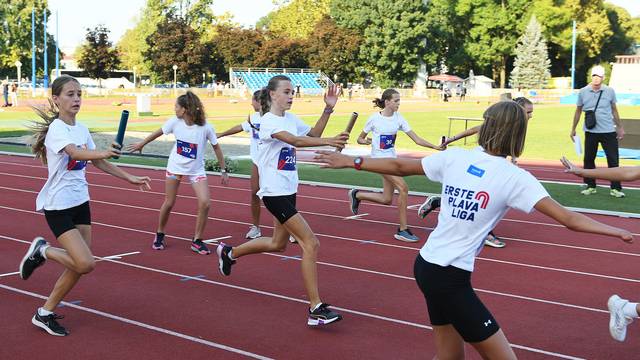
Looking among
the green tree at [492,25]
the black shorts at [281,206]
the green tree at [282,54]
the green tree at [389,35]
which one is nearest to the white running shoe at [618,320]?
→ the black shorts at [281,206]

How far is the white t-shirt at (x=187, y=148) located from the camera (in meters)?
8.77

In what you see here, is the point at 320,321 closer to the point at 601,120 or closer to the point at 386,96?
the point at 386,96

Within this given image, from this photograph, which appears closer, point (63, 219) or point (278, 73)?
point (63, 219)

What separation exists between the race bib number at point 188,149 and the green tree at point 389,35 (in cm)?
7314

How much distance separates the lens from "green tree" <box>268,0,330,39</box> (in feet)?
335

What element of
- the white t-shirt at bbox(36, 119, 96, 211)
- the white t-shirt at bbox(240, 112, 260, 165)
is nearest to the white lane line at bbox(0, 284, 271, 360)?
the white t-shirt at bbox(36, 119, 96, 211)

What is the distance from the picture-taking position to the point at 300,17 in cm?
10325

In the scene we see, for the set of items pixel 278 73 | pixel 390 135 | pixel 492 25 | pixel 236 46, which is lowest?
pixel 390 135

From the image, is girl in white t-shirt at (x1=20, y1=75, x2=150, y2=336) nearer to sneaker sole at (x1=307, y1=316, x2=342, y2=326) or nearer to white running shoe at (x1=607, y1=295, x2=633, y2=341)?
sneaker sole at (x1=307, y1=316, x2=342, y2=326)

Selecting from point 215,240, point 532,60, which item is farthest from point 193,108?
point 532,60

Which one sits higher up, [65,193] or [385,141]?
[385,141]

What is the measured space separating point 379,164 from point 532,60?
77.8 metres

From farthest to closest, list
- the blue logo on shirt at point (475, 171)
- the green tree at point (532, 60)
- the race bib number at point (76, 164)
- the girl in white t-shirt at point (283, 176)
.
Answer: the green tree at point (532, 60)
the girl in white t-shirt at point (283, 176)
the race bib number at point (76, 164)
the blue logo on shirt at point (475, 171)

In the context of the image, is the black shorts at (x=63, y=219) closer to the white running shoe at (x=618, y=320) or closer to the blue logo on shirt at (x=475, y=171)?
the blue logo on shirt at (x=475, y=171)
